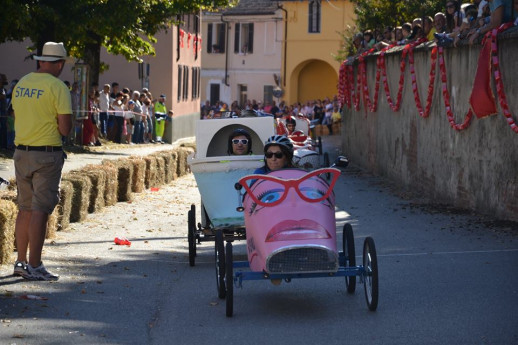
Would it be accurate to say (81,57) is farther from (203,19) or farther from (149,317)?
(203,19)

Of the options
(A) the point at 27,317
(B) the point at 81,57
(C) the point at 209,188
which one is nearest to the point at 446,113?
(C) the point at 209,188

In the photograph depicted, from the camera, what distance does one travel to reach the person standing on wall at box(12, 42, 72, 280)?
10.1 m

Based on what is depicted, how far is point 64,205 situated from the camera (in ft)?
47.3

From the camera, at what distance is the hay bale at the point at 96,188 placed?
1686cm

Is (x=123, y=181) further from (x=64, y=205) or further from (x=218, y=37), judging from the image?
(x=218, y=37)

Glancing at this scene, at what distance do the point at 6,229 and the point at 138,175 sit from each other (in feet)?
33.9

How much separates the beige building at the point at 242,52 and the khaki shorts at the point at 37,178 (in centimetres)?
6485

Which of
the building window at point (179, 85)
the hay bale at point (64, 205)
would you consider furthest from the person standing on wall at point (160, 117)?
the hay bale at point (64, 205)

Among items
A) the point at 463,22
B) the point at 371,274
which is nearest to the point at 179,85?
the point at 463,22

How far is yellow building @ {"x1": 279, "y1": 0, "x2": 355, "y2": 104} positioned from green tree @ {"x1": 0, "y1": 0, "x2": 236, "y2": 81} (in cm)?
3631

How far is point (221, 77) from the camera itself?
77250 mm

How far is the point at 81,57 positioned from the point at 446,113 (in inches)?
763

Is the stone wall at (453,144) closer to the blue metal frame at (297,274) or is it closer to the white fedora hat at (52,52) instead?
the blue metal frame at (297,274)

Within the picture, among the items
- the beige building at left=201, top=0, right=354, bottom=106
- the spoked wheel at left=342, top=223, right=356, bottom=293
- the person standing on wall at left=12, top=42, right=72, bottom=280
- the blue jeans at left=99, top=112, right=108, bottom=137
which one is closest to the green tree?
the blue jeans at left=99, top=112, right=108, bottom=137
